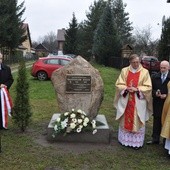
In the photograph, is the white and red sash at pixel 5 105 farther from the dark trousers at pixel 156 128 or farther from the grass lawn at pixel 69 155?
the dark trousers at pixel 156 128

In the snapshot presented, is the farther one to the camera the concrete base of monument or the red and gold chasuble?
the concrete base of monument

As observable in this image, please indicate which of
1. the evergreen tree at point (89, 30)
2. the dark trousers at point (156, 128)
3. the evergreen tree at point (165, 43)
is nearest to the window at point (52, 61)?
the evergreen tree at point (165, 43)

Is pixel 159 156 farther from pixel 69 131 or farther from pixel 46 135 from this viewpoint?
pixel 46 135

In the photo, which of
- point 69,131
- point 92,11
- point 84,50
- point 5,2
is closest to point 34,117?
point 69,131

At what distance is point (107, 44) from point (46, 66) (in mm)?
18016

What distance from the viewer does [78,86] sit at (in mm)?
7773

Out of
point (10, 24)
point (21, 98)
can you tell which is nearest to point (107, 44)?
point (10, 24)

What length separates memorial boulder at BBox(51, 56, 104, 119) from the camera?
25.4ft

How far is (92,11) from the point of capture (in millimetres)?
61688

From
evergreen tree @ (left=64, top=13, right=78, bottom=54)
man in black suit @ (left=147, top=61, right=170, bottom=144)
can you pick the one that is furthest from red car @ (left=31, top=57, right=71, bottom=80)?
evergreen tree @ (left=64, top=13, right=78, bottom=54)

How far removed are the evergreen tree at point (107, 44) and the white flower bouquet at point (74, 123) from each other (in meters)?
29.2

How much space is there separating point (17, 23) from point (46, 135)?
34.4 meters

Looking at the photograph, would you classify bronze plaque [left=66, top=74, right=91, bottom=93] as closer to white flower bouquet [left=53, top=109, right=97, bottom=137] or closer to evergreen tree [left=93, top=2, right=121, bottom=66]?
white flower bouquet [left=53, top=109, right=97, bottom=137]

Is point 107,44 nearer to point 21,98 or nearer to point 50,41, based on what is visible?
point 21,98
